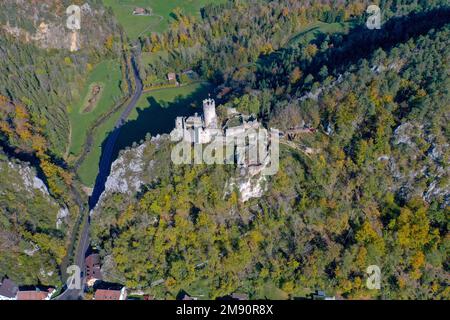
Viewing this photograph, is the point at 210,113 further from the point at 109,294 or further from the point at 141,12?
the point at 141,12

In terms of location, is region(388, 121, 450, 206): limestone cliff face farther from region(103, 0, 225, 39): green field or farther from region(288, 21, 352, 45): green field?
region(103, 0, 225, 39): green field

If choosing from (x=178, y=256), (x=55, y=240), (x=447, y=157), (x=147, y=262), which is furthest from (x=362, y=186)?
(x=55, y=240)

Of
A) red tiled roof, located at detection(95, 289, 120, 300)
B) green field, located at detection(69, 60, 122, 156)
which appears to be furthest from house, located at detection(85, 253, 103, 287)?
green field, located at detection(69, 60, 122, 156)

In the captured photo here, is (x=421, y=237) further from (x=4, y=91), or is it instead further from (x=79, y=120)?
(x=4, y=91)

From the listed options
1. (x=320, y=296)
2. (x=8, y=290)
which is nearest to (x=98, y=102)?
(x=8, y=290)

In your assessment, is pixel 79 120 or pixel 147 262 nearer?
pixel 147 262

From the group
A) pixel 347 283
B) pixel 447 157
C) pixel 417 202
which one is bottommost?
pixel 347 283

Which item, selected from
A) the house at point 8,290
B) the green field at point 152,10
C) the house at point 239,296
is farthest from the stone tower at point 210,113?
the green field at point 152,10
